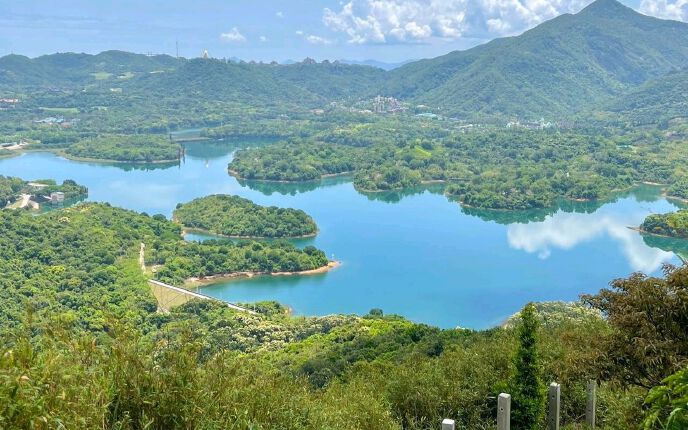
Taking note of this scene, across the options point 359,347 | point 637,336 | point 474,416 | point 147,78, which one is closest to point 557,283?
point 359,347

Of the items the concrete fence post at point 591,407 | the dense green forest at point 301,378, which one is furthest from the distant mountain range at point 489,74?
the concrete fence post at point 591,407

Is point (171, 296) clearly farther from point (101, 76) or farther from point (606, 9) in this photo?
point (606, 9)

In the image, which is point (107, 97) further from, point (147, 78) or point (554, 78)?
point (554, 78)

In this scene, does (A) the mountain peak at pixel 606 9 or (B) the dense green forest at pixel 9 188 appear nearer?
(B) the dense green forest at pixel 9 188

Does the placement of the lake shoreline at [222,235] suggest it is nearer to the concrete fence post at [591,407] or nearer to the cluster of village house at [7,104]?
the concrete fence post at [591,407]

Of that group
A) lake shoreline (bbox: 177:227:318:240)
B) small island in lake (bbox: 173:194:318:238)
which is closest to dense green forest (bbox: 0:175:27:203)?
small island in lake (bbox: 173:194:318:238)

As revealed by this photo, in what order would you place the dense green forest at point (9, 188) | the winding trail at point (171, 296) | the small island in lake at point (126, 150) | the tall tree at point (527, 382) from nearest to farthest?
the tall tree at point (527, 382) → the winding trail at point (171, 296) → the dense green forest at point (9, 188) → the small island in lake at point (126, 150)

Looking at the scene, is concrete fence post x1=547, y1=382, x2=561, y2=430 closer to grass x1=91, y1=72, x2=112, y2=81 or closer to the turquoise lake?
the turquoise lake
